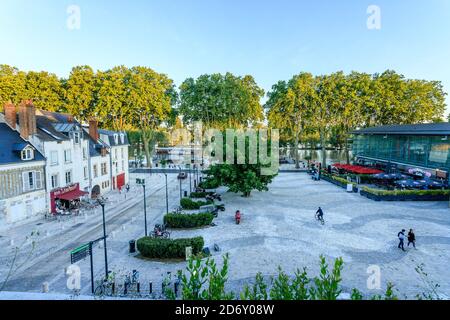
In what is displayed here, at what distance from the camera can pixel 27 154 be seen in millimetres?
26438

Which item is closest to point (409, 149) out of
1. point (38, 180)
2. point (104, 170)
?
point (104, 170)

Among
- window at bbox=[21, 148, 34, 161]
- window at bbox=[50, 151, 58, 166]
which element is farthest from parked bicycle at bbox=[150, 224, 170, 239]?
window at bbox=[50, 151, 58, 166]

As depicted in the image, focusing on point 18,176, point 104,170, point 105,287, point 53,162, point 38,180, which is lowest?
point 105,287

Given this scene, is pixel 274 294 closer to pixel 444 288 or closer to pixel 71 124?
pixel 444 288

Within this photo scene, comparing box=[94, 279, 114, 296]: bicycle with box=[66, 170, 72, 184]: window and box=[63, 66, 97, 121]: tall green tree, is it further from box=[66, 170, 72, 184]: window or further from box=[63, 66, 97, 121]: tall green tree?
box=[63, 66, 97, 121]: tall green tree

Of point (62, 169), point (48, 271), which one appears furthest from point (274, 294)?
point (62, 169)

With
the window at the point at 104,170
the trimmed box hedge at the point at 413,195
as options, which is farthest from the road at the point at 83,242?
the trimmed box hedge at the point at 413,195

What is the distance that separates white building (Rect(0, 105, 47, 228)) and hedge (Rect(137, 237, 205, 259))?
1411 cm

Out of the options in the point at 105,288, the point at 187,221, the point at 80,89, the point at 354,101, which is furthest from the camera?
the point at 354,101

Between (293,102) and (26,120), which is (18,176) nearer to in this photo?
(26,120)

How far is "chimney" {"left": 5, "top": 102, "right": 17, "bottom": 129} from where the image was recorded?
2738 centimetres

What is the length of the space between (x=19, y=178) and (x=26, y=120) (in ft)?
19.0

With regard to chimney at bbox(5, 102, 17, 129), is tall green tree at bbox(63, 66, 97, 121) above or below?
above

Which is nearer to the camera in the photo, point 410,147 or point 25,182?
point 25,182
